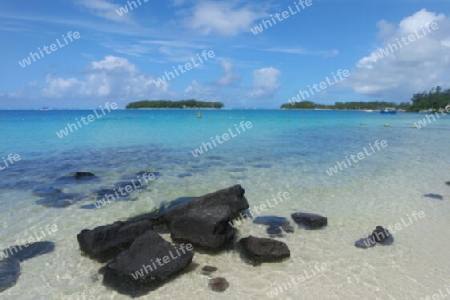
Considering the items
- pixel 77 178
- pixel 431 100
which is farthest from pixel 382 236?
pixel 431 100

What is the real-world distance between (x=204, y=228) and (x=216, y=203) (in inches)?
80.9

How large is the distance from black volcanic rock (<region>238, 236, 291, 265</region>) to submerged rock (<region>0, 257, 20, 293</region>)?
224 inches

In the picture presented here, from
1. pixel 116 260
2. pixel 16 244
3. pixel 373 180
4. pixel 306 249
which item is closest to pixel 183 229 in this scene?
pixel 116 260

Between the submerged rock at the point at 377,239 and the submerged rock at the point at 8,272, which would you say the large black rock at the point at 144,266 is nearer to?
the submerged rock at the point at 8,272

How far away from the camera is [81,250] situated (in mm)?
8477

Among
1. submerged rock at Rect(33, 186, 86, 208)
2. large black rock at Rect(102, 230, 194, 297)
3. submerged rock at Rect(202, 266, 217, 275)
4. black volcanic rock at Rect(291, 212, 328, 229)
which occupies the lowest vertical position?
black volcanic rock at Rect(291, 212, 328, 229)

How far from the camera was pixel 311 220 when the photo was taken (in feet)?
33.1

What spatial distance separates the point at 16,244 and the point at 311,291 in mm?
8413

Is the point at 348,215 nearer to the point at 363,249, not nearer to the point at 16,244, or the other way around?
the point at 363,249

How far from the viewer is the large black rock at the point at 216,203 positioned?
32.9ft

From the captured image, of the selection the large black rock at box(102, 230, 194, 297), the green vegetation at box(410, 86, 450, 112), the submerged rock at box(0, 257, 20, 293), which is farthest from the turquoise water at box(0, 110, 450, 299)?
the green vegetation at box(410, 86, 450, 112)

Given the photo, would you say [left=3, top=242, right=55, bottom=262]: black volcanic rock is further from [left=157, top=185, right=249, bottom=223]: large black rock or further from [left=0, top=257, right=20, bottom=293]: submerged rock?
[left=157, top=185, right=249, bottom=223]: large black rock

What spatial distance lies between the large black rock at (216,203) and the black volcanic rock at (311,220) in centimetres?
195

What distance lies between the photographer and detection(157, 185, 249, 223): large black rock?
1003 cm
